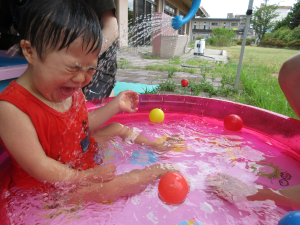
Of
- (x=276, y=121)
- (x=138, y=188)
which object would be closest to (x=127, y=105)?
(x=138, y=188)

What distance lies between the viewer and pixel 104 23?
1.95 metres

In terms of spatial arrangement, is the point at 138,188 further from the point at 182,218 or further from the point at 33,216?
the point at 33,216

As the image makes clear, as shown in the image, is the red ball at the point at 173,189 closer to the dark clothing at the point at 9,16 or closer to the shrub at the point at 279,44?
the dark clothing at the point at 9,16

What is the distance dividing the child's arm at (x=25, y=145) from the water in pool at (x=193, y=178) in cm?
17

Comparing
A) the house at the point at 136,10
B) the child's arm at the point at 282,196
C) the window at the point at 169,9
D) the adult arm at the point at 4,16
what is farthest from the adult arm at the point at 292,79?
the window at the point at 169,9

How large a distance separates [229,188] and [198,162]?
33 centimetres

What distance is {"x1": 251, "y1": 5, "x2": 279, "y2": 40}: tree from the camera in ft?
139

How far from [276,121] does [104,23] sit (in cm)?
172

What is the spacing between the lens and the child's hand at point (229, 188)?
3.99ft

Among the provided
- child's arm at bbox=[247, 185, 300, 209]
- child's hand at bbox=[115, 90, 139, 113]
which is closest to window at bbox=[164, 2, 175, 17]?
child's hand at bbox=[115, 90, 139, 113]

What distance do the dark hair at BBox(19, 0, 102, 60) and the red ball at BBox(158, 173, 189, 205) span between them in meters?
0.78

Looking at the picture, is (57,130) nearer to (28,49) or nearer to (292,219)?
(28,49)

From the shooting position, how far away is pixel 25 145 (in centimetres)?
103

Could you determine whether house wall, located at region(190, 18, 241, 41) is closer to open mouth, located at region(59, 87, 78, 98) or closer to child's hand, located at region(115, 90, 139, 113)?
child's hand, located at region(115, 90, 139, 113)
